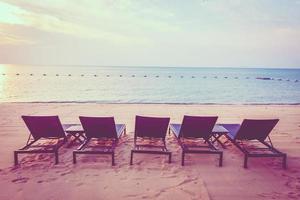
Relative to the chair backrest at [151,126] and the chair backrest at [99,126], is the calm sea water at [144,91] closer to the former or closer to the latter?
the chair backrest at [99,126]

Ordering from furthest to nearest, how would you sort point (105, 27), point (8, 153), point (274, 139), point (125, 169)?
point (105, 27) < point (274, 139) < point (8, 153) < point (125, 169)

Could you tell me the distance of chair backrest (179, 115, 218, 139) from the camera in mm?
5371

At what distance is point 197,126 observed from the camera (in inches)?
216

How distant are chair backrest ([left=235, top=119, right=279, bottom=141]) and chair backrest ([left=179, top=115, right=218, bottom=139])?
60 cm

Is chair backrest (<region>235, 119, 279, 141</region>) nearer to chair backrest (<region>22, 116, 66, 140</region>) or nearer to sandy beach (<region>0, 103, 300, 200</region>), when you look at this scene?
sandy beach (<region>0, 103, 300, 200</region>)

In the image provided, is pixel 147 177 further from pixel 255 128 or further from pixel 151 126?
pixel 255 128

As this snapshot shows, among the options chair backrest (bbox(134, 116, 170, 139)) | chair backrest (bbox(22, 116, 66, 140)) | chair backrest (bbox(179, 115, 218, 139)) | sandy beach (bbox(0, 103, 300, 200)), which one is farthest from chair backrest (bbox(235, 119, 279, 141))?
chair backrest (bbox(22, 116, 66, 140))

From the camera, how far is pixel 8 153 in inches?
220

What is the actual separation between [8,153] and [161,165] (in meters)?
3.28

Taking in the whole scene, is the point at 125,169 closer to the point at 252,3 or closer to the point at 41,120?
the point at 41,120

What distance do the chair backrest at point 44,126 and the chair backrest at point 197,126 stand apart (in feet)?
8.30

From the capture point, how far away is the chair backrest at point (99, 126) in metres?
5.21

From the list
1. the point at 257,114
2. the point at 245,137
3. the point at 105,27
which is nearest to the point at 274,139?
the point at 245,137

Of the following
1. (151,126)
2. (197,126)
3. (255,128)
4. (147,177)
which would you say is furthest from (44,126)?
(255,128)
